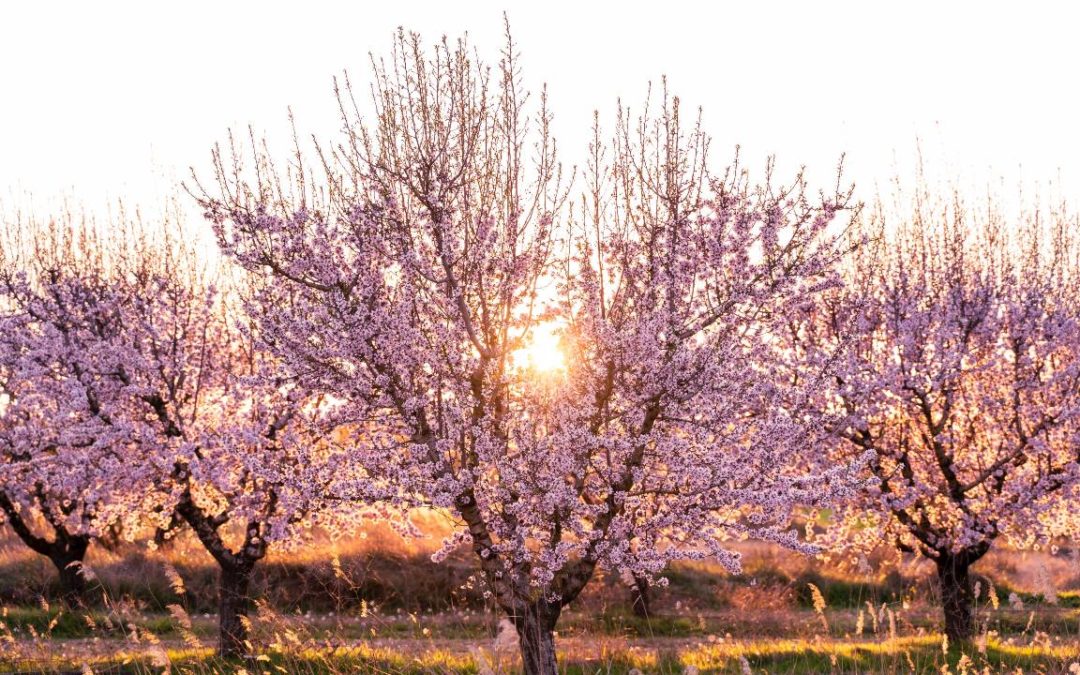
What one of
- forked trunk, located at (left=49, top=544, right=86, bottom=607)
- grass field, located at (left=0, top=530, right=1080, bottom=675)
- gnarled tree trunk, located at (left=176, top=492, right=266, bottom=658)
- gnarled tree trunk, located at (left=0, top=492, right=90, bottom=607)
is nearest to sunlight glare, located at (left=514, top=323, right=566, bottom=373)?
grass field, located at (left=0, top=530, right=1080, bottom=675)

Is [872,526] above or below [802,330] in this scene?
below

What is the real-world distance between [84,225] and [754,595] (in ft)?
59.1

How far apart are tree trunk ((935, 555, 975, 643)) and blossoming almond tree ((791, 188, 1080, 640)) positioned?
30 millimetres

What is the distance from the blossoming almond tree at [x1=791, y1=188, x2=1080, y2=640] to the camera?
17.1 metres

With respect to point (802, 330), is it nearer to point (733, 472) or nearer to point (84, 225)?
point (733, 472)

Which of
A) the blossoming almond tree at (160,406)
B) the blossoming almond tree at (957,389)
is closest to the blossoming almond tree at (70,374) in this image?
the blossoming almond tree at (160,406)

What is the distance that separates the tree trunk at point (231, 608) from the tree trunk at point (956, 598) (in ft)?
41.5

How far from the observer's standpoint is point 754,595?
24.1 meters

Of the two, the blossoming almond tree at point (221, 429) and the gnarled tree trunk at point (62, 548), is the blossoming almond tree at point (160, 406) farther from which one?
the gnarled tree trunk at point (62, 548)

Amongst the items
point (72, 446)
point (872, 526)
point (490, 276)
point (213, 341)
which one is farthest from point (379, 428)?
point (872, 526)

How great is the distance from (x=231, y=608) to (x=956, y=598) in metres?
13.0

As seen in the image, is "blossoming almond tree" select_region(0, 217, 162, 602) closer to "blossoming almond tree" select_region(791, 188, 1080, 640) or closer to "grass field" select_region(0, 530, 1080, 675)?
"grass field" select_region(0, 530, 1080, 675)

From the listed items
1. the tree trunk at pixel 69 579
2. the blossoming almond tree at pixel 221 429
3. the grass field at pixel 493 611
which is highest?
the blossoming almond tree at pixel 221 429

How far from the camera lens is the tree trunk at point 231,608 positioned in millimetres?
16234
